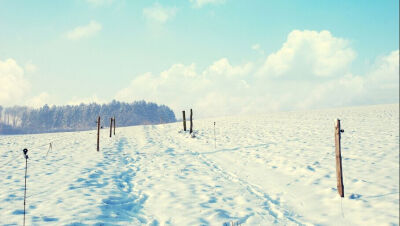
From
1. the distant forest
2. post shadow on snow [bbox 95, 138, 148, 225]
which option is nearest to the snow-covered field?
post shadow on snow [bbox 95, 138, 148, 225]

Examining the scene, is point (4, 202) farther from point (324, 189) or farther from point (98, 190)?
point (324, 189)

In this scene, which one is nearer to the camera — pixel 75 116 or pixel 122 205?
pixel 122 205

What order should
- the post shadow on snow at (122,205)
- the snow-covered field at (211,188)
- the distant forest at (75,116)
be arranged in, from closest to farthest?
the post shadow on snow at (122,205) → the snow-covered field at (211,188) → the distant forest at (75,116)

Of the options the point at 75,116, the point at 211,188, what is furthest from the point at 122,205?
the point at 75,116

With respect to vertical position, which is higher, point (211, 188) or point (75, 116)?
point (75, 116)

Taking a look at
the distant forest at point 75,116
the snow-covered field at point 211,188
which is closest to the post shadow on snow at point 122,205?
the snow-covered field at point 211,188

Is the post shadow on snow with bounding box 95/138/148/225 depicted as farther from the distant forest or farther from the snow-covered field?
the distant forest

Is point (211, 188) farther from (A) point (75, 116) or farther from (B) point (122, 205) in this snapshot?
(A) point (75, 116)

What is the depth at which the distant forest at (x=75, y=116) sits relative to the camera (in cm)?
10825

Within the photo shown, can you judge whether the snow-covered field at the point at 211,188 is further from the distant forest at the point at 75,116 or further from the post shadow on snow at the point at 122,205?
the distant forest at the point at 75,116

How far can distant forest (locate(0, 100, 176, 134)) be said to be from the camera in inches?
4262

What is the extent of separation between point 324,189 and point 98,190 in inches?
340

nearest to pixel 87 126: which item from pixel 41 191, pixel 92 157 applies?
pixel 92 157

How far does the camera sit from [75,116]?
11319 cm
